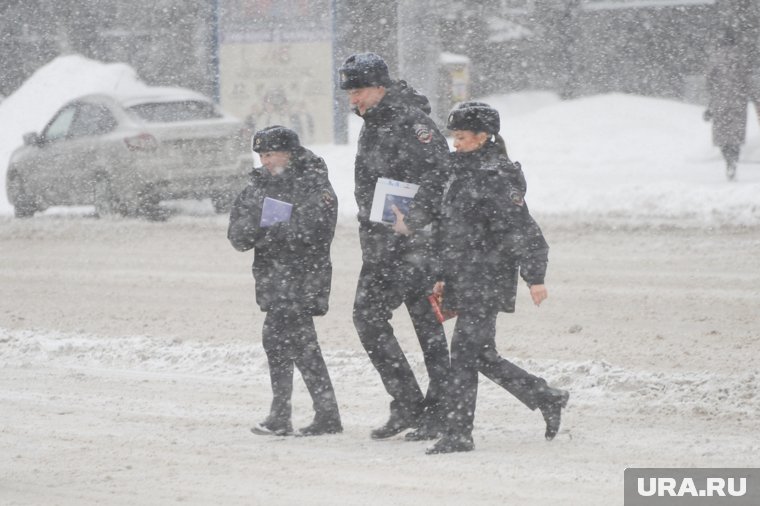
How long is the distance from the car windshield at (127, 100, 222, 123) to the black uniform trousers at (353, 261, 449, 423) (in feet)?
33.6

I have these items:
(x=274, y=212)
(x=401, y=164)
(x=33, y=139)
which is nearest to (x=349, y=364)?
(x=274, y=212)

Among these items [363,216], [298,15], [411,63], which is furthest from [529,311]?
[298,15]

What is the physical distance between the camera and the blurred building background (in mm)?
29422

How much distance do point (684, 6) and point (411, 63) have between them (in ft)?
42.2

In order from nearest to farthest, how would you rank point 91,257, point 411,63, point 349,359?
point 349,359
point 91,257
point 411,63

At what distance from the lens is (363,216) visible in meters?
6.36

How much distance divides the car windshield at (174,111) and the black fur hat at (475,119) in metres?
10.5

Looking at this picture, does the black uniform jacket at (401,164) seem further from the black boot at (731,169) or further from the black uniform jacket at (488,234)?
the black boot at (731,169)

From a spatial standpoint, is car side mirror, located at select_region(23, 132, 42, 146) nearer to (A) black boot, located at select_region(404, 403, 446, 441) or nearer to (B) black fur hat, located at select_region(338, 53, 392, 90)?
(B) black fur hat, located at select_region(338, 53, 392, 90)

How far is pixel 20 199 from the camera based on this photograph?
680 inches

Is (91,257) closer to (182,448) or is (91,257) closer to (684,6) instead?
(182,448)

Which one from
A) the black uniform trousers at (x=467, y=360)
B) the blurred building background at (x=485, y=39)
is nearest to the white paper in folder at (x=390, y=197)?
the black uniform trousers at (x=467, y=360)

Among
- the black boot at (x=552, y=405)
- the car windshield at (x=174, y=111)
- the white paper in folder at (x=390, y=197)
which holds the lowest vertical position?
the black boot at (x=552, y=405)

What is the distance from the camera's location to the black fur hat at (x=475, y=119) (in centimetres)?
604
